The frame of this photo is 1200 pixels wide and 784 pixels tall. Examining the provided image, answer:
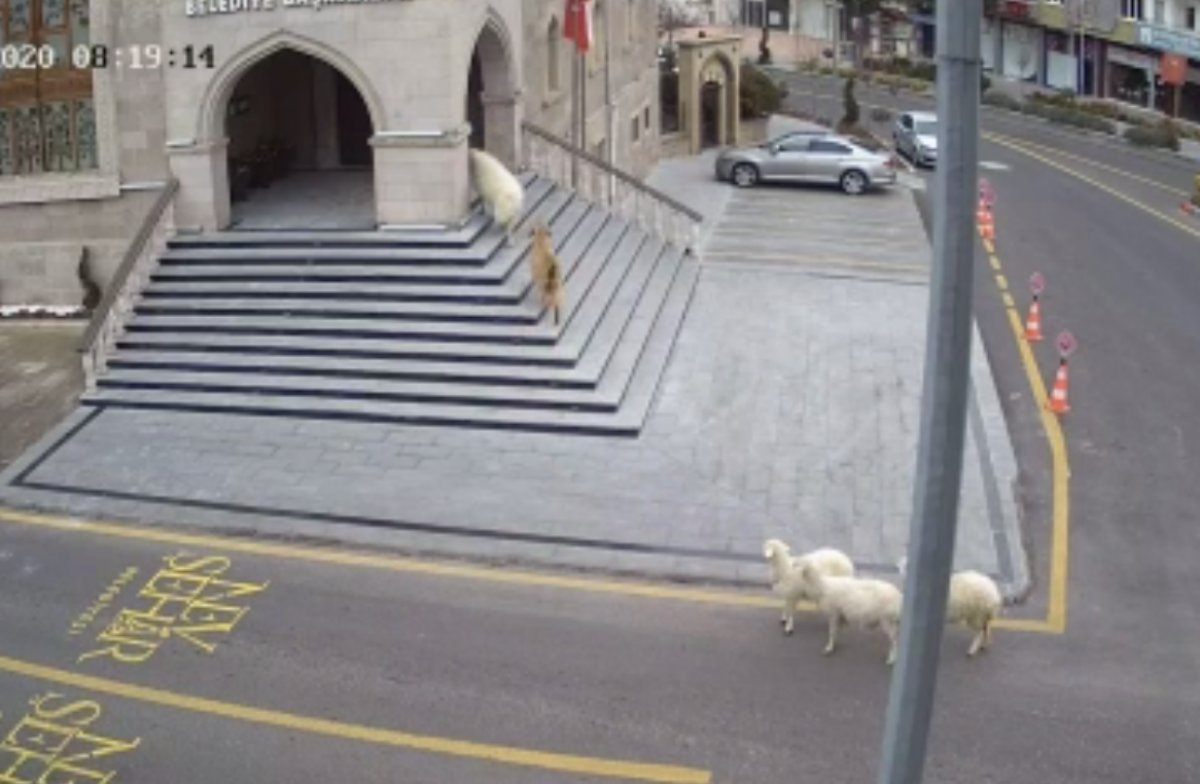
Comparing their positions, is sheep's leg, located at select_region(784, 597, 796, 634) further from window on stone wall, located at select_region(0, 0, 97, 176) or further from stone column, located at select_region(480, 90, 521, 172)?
window on stone wall, located at select_region(0, 0, 97, 176)

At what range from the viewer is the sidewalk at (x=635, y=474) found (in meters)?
15.6

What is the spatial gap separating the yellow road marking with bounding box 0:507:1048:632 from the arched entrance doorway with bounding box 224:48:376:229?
24.1 ft

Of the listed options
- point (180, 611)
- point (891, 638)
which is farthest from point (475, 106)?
point (891, 638)

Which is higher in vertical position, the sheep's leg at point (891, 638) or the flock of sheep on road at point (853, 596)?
the flock of sheep on road at point (853, 596)

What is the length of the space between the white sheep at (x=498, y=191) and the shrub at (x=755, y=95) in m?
20.4

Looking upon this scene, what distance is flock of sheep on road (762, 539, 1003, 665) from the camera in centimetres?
1292

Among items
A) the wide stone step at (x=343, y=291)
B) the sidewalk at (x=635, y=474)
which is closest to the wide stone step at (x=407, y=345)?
the wide stone step at (x=343, y=291)

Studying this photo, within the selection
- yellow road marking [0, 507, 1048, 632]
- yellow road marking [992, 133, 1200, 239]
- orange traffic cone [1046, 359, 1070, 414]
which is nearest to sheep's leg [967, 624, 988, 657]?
yellow road marking [0, 507, 1048, 632]

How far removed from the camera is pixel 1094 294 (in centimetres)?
2575

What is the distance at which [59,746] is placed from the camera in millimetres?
12164

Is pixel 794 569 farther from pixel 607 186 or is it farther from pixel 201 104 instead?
pixel 607 186

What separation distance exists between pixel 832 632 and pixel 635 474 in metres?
4.32

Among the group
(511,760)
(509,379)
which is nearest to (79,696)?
(511,760)

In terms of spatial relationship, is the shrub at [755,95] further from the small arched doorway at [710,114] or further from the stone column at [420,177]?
the stone column at [420,177]
